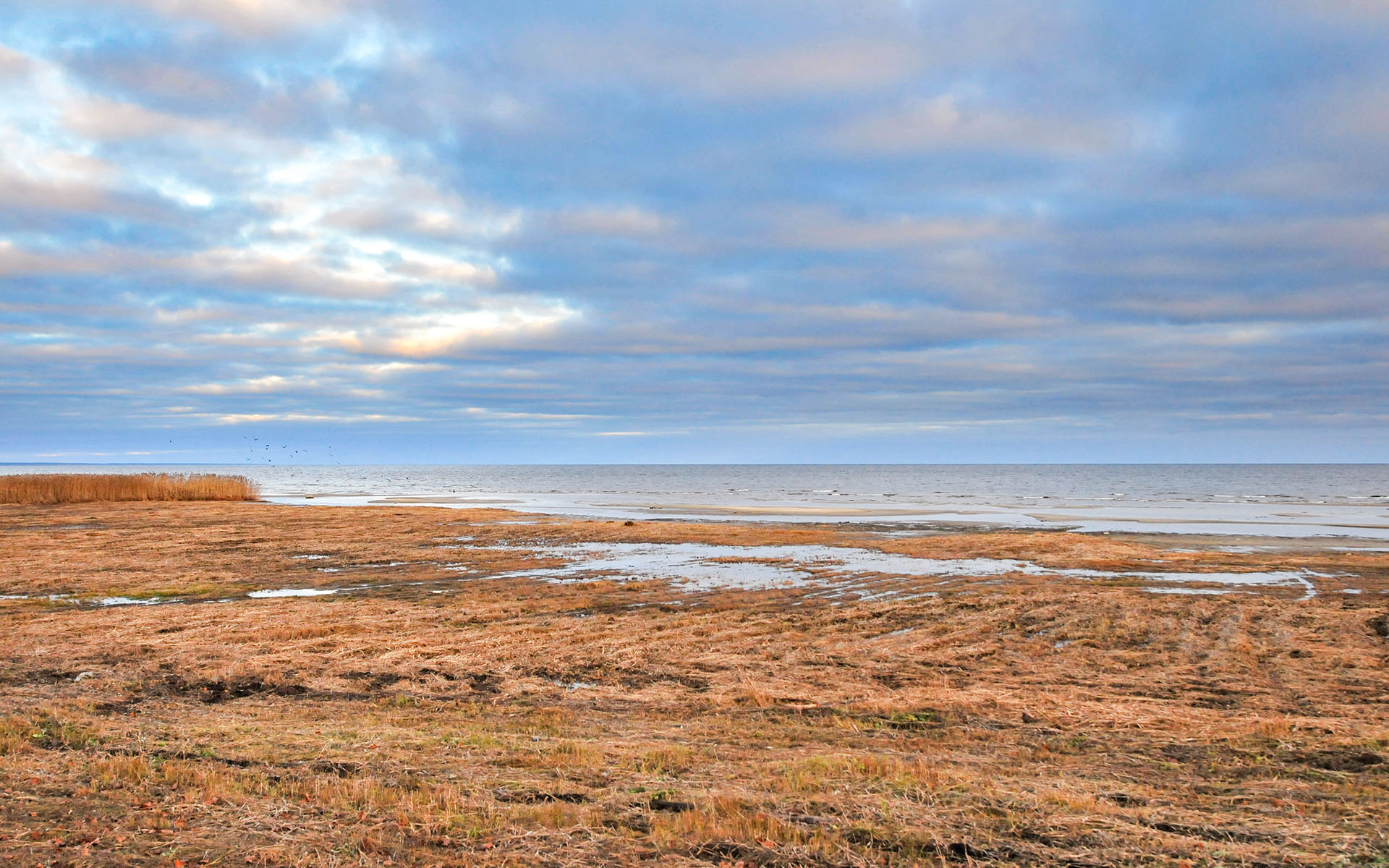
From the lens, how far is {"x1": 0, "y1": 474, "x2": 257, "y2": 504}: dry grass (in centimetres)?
5428

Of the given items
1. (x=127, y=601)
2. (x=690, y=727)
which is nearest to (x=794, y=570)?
(x=690, y=727)

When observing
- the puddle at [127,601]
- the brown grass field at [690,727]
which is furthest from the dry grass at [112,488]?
the puddle at [127,601]

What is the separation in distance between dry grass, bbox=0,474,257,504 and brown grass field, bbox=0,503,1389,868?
41575 mm

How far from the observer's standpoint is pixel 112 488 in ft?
188

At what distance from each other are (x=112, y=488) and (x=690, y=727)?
61554 millimetres

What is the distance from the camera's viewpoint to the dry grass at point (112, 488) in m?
54.3

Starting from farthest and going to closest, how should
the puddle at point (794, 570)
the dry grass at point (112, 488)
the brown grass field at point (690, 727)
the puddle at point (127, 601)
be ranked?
the dry grass at point (112, 488) < the puddle at point (794, 570) < the puddle at point (127, 601) < the brown grass field at point (690, 727)

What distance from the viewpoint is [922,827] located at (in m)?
5.98

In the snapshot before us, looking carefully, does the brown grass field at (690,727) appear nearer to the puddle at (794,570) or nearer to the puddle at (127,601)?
the puddle at (127,601)

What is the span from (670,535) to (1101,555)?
1667 centimetres

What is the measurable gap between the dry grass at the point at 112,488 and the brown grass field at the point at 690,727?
4157 cm

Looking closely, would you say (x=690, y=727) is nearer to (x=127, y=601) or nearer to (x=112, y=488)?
(x=127, y=601)

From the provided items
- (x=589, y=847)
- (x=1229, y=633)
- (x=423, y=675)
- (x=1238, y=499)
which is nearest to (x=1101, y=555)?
(x=1229, y=633)

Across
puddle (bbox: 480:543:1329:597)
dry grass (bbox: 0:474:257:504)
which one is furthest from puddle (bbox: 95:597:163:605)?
dry grass (bbox: 0:474:257:504)
